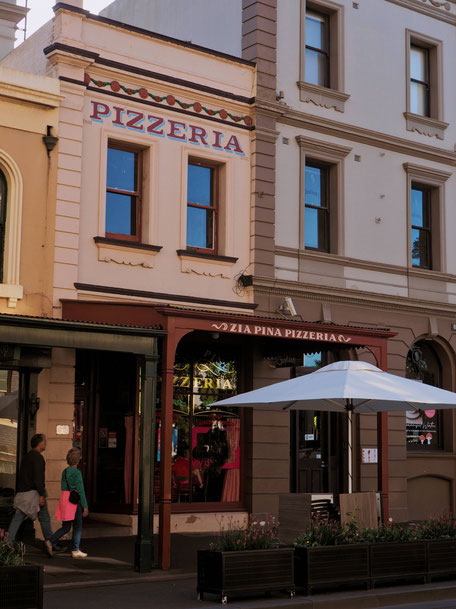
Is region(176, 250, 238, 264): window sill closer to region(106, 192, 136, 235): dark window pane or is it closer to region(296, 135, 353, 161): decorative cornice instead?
region(106, 192, 136, 235): dark window pane

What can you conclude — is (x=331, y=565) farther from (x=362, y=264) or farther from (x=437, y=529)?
(x=362, y=264)

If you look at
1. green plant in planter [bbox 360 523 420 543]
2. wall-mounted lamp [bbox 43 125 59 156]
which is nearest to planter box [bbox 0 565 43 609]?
green plant in planter [bbox 360 523 420 543]

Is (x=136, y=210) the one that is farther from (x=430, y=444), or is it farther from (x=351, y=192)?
(x=430, y=444)

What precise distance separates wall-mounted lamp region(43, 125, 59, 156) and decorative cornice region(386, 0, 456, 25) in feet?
31.4

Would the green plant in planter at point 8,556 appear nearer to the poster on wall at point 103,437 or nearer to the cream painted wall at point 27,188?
the cream painted wall at point 27,188

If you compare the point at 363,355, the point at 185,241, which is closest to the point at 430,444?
the point at 363,355

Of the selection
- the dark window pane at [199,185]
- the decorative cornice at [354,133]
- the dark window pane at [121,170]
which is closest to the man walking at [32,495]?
the dark window pane at [121,170]

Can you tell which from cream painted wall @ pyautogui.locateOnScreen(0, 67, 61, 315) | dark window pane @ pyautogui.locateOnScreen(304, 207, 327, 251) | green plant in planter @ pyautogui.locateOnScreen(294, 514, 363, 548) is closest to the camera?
green plant in planter @ pyautogui.locateOnScreen(294, 514, 363, 548)

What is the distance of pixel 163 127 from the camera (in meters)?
17.5

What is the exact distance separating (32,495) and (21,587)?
Answer: 441cm

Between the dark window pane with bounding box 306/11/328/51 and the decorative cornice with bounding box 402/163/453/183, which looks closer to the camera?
the dark window pane with bounding box 306/11/328/51

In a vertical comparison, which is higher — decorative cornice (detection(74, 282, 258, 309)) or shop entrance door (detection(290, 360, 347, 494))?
decorative cornice (detection(74, 282, 258, 309))

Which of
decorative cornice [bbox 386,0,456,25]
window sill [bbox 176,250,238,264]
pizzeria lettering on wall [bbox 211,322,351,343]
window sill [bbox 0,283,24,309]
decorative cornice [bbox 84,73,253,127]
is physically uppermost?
decorative cornice [bbox 386,0,456,25]

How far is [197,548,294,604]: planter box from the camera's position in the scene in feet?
34.3
